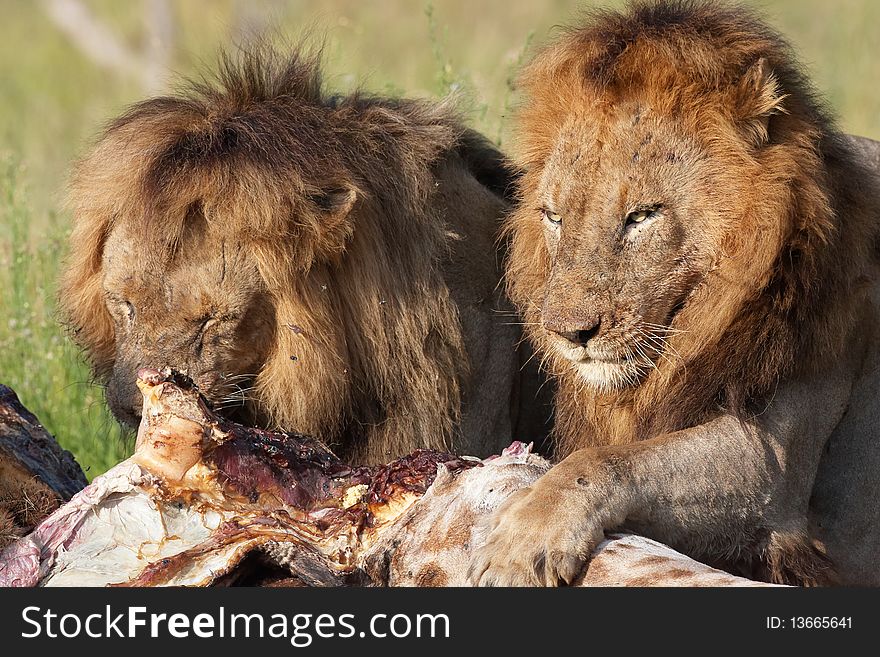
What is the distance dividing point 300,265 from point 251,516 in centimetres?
101

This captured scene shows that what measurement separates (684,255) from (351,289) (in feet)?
3.72

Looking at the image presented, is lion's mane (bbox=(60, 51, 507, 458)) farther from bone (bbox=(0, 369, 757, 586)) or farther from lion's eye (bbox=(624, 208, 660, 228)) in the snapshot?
lion's eye (bbox=(624, 208, 660, 228))

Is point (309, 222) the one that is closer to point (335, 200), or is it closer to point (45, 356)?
point (335, 200)

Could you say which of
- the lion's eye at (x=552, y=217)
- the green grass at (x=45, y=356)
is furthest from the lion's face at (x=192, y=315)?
the green grass at (x=45, y=356)

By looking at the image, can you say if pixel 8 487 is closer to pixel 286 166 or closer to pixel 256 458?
pixel 256 458

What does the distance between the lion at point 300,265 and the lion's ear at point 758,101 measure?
3.76ft

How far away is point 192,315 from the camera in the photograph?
3.93 meters

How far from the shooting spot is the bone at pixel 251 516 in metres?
3.07

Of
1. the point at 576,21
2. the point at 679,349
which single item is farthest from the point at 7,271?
the point at 679,349

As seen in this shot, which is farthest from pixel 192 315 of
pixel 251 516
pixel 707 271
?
pixel 707 271

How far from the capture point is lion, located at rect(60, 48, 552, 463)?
3.95 metres

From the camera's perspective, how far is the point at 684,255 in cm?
362

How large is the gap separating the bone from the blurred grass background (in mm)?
1217

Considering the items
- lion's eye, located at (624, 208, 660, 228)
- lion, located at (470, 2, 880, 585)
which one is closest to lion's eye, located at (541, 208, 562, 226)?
lion, located at (470, 2, 880, 585)
